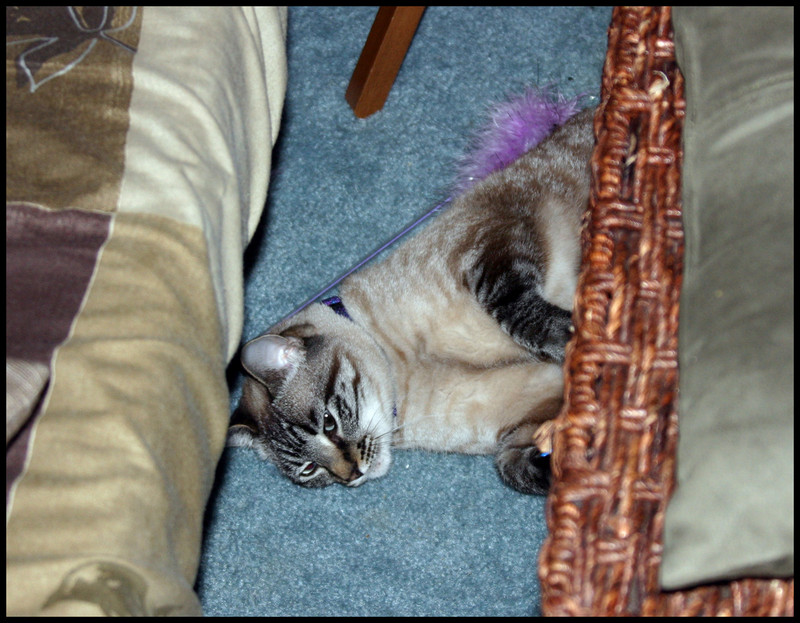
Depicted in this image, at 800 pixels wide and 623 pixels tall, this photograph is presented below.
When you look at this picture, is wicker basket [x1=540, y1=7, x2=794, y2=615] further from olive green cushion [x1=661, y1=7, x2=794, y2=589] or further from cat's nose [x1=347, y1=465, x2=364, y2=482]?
cat's nose [x1=347, y1=465, x2=364, y2=482]

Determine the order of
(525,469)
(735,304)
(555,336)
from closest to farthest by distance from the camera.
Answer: (735,304) → (555,336) → (525,469)

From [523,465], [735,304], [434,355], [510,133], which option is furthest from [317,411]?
[735,304]

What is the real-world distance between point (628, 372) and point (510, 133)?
1.11 metres

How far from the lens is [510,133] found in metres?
1.90

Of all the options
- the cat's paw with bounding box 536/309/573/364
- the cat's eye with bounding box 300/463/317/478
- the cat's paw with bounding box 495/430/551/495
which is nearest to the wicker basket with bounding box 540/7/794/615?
the cat's paw with bounding box 536/309/573/364

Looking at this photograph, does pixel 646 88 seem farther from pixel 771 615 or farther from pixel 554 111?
pixel 554 111

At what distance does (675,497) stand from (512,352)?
0.90 meters

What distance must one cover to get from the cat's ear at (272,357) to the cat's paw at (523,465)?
518 mm

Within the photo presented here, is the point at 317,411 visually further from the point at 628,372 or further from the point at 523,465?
the point at 628,372

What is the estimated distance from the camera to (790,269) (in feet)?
2.63

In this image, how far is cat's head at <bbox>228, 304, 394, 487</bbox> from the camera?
5.49 ft

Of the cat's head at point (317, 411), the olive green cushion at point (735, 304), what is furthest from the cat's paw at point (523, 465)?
the olive green cushion at point (735, 304)

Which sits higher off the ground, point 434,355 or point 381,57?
point 381,57

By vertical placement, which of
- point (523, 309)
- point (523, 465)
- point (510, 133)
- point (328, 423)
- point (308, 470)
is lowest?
point (308, 470)
